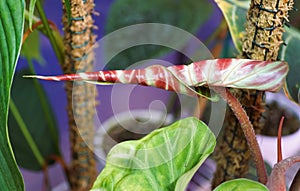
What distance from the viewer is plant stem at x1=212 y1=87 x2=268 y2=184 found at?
44cm

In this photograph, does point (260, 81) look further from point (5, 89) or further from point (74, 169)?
point (74, 169)

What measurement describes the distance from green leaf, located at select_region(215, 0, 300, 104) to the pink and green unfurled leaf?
16 cm

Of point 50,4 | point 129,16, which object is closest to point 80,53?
point 129,16

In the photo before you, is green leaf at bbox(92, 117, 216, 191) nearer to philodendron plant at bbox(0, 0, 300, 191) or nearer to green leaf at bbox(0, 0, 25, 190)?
philodendron plant at bbox(0, 0, 300, 191)

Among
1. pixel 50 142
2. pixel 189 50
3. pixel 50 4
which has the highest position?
pixel 50 4

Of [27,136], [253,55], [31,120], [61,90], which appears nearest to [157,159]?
[253,55]

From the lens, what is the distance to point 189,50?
1.16m

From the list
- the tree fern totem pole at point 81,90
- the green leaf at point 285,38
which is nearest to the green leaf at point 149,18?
the tree fern totem pole at point 81,90

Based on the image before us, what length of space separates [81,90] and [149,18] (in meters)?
0.34

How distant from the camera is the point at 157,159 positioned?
489 mm

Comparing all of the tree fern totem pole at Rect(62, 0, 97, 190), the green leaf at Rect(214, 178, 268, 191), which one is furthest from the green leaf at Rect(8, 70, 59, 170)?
the green leaf at Rect(214, 178, 268, 191)

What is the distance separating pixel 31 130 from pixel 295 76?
0.52m

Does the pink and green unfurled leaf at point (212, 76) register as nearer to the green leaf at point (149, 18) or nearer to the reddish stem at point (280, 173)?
the reddish stem at point (280, 173)

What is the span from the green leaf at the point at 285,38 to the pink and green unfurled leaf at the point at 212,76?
0.16 meters
